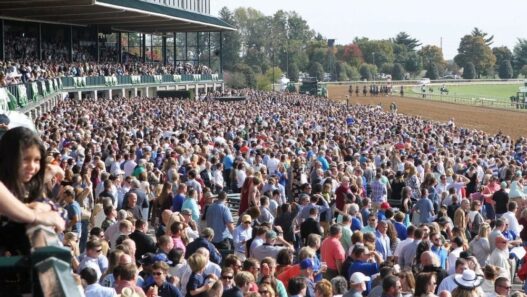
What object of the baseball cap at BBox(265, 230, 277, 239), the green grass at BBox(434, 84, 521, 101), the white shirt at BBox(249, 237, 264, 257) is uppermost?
the baseball cap at BBox(265, 230, 277, 239)

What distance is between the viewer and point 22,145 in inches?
111

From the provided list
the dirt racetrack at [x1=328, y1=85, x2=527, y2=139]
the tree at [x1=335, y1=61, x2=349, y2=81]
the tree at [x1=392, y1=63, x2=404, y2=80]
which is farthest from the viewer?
the tree at [x1=392, y1=63, x2=404, y2=80]

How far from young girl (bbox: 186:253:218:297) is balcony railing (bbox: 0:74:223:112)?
154 inches

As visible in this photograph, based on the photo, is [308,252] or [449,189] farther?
[449,189]

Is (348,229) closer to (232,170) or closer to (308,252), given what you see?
(308,252)

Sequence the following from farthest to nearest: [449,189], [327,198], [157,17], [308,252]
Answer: [157,17] → [449,189] → [327,198] → [308,252]

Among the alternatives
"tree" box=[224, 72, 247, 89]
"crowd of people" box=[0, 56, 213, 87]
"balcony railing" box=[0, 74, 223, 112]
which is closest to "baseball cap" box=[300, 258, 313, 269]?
"balcony railing" box=[0, 74, 223, 112]

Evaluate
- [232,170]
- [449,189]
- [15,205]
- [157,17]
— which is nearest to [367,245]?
[449,189]

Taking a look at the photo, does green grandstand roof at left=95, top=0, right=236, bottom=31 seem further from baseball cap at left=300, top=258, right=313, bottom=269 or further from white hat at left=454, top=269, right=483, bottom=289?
white hat at left=454, top=269, right=483, bottom=289

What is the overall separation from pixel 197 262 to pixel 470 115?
6074 cm

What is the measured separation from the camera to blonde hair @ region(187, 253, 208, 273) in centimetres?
821

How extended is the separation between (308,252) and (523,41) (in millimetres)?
193293

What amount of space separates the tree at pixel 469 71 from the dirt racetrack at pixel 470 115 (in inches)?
3550

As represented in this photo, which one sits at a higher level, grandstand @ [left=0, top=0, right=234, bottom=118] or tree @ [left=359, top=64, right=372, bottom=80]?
grandstand @ [left=0, top=0, right=234, bottom=118]
